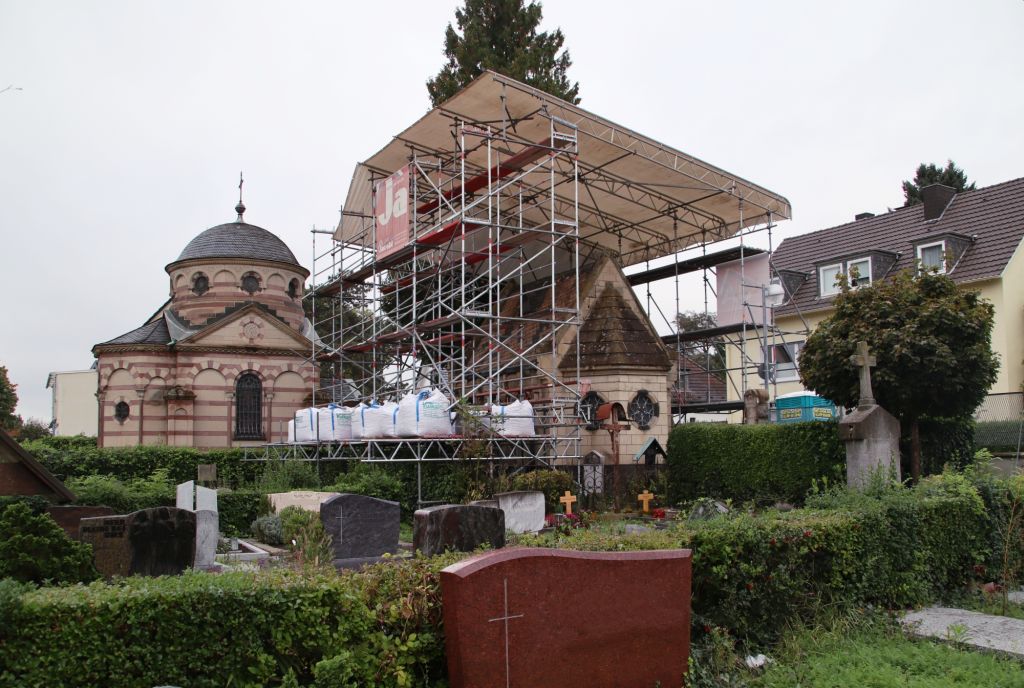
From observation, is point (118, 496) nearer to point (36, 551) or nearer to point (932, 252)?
point (36, 551)

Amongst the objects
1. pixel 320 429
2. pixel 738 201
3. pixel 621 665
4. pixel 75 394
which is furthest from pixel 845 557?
pixel 75 394

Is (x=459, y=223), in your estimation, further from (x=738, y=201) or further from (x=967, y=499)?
(x=967, y=499)

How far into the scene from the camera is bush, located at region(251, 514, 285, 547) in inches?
678

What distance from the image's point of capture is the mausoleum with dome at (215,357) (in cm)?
3316

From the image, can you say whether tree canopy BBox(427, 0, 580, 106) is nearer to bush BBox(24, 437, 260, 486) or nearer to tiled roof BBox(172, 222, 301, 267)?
tiled roof BBox(172, 222, 301, 267)

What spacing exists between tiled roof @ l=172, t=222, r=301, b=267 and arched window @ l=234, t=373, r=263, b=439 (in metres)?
5.45

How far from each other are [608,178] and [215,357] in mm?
16902

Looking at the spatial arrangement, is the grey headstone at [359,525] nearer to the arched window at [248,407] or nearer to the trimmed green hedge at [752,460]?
the trimmed green hedge at [752,460]

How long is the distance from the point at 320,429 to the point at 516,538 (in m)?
15.1

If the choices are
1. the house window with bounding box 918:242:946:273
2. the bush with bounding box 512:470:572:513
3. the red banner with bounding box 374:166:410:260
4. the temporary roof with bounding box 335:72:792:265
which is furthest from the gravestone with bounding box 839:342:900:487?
the house window with bounding box 918:242:946:273

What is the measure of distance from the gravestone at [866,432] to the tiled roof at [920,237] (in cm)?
1313

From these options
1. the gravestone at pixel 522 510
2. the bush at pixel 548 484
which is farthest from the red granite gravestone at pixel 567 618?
the bush at pixel 548 484

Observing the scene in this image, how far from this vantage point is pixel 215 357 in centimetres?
3394

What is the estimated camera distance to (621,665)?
7227 millimetres
